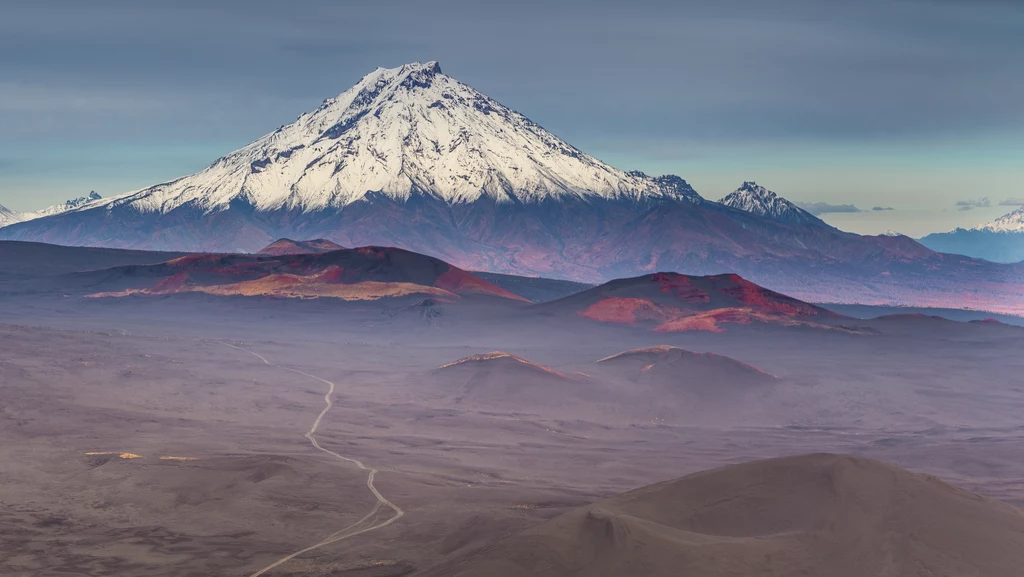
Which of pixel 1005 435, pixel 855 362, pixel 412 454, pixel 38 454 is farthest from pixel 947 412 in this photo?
pixel 38 454

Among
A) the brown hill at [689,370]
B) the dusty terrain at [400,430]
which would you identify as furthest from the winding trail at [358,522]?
the brown hill at [689,370]

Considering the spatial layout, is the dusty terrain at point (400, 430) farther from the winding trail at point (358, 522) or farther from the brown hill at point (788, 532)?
the brown hill at point (788, 532)

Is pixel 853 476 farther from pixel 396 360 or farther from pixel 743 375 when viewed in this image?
pixel 396 360

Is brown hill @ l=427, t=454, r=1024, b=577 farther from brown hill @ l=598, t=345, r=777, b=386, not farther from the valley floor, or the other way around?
brown hill @ l=598, t=345, r=777, b=386

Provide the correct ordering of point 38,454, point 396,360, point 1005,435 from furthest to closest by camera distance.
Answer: point 396,360 < point 1005,435 < point 38,454

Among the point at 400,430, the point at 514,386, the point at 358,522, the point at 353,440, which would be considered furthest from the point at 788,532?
the point at 514,386

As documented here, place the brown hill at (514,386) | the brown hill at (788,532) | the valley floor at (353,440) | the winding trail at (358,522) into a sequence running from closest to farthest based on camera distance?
the brown hill at (788,532)
the winding trail at (358,522)
the valley floor at (353,440)
the brown hill at (514,386)

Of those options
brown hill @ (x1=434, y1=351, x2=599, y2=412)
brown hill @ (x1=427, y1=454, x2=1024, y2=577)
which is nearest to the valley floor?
brown hill @ (x1=434, y1=351, x2=599, y2=412)

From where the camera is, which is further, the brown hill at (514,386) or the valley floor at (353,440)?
the brown hill at (514,386)
